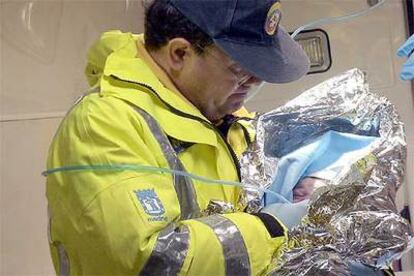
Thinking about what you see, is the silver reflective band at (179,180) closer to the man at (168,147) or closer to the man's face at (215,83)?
the man at (168,147)

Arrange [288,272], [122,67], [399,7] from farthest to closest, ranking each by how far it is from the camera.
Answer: [399,7]
[122,67]
[288,272]

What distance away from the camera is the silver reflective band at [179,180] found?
0.90 meters

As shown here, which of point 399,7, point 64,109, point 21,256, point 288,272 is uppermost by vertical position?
point 399,7

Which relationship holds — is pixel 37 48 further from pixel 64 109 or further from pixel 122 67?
pixel 122 67

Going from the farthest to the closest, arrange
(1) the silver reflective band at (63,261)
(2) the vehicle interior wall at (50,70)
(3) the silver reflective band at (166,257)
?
(2) the vehicle interior wall at (50,70)
(1) the silver reflective band at (63,261)
(3) the silver reflective band at (166,257)

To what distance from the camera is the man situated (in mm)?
820

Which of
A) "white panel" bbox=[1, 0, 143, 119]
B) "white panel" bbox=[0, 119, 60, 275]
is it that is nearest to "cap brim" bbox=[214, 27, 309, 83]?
"white panel" bbox=[1, 0, 143, 119]

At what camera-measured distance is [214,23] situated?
97 cm

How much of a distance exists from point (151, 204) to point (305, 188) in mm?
276

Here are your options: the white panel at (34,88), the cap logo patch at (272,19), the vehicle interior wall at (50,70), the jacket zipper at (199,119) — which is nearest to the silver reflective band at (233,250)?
the jacket zipper at (199,119)

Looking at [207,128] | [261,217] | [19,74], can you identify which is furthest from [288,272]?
[19,74]

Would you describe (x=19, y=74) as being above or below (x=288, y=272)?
above

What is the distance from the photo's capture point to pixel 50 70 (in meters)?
1.76

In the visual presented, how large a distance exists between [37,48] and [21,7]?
0.37ft
